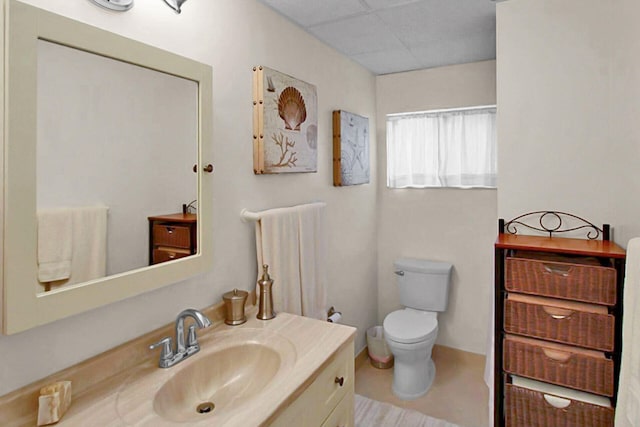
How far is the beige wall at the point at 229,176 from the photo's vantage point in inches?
42.9

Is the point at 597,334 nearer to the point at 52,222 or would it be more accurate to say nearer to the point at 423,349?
the point at 423,349

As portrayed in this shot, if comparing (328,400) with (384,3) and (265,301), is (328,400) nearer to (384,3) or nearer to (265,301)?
(265,301)

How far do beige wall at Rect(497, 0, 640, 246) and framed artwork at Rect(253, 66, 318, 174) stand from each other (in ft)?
3.32

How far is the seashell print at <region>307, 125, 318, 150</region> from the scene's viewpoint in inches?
85.2

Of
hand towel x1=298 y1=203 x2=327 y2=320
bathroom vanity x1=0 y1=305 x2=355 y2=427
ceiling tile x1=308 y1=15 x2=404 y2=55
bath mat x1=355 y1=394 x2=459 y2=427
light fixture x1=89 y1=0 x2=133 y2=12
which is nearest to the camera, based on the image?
bathroom vanity x1=0 y1=305 x2=355 y2=427

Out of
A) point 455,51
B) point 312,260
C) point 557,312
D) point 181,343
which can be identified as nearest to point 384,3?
point 455,51

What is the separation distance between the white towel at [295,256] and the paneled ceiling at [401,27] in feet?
3.23

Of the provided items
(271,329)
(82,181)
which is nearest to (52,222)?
(82,181)

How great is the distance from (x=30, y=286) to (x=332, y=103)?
1.97 m

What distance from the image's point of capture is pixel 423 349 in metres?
2.50

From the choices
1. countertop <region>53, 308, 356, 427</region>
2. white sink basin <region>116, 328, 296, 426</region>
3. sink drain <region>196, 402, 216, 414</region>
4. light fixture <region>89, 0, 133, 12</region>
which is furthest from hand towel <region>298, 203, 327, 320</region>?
light fixture <region>89, 0, 133, 12</region>

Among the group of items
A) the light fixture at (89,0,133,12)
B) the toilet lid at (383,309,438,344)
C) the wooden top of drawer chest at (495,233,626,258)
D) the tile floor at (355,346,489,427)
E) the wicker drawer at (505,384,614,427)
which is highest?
the light fixture at (89,0,133,12)

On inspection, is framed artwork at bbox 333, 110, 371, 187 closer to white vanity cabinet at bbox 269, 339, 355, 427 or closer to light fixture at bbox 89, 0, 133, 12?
white vanity cabinet at bbox 269, 339, 355, 427

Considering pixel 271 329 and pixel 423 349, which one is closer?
pixel 271 329
